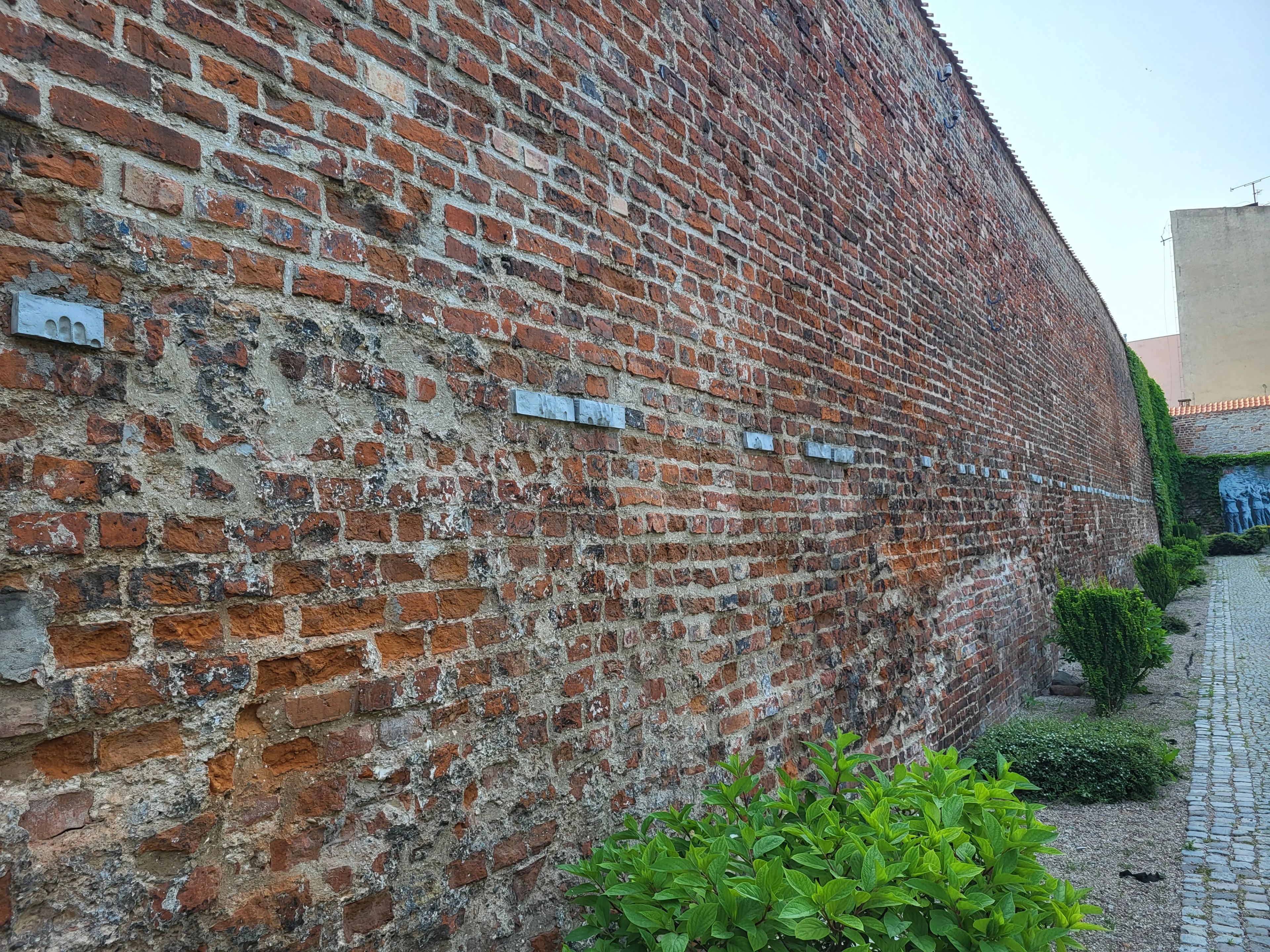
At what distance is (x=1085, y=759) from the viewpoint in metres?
4.87

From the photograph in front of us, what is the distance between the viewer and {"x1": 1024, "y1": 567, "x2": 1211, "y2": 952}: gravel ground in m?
3.16

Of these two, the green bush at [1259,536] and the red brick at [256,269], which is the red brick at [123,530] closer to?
the red brick at [256,269]

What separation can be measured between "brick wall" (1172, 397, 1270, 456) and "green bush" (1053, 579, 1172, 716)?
77.3 ft

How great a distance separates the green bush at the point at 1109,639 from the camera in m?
6.62

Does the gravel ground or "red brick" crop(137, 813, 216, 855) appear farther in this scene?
the gravel ground

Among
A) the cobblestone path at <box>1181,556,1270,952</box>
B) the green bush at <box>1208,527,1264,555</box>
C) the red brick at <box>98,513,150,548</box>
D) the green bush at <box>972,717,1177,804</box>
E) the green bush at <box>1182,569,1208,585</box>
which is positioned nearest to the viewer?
the red brick at <box>98,513,150,548</box>

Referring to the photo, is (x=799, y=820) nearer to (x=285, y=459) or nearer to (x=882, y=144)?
(x=285, y=459)

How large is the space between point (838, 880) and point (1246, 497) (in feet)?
98.2

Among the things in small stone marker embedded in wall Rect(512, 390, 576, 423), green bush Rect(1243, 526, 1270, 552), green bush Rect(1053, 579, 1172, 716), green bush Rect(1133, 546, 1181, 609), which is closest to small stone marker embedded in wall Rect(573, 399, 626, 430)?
small stone marker embedded in wall Rect(512, 390, 576, 423)

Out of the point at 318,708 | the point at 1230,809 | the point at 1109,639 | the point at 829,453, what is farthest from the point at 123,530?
the point at 1109,639

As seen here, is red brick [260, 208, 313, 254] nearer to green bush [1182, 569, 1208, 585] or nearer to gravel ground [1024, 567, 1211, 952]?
gravel ground [1024, 567, 1211, 952]

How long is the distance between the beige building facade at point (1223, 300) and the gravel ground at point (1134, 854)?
29.7 m

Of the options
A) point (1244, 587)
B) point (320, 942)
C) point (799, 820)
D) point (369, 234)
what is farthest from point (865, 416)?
point (1244, 587)

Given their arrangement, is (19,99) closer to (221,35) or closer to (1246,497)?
(221,35)
